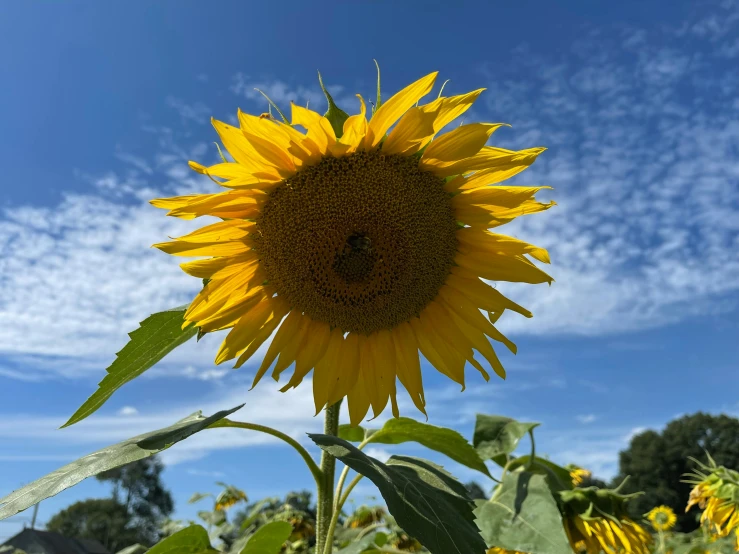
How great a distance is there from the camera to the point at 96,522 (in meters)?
60.4

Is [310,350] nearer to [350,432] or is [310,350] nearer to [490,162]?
[350,432]

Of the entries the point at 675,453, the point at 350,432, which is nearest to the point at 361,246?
the point at 350,432

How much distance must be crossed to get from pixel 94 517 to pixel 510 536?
6874 cm

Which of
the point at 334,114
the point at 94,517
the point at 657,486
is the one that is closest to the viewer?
the point at 334,114

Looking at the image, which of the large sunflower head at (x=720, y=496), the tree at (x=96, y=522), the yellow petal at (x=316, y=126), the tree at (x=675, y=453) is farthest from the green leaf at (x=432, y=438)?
the tree at (x=96, y=522)

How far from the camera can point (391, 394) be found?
2.28m

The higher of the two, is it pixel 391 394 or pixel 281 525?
pixel 391 394

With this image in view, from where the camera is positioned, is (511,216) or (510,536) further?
(510,536)

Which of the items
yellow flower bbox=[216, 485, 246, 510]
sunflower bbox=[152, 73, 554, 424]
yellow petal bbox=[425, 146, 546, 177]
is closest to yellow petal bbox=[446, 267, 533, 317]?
sunflower bbox=[152, 73, 554, 424]

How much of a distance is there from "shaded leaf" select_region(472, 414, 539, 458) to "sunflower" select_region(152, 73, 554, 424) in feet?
2.38

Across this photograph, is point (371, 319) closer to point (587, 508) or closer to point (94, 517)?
point (587, 508)

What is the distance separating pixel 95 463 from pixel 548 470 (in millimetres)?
2088

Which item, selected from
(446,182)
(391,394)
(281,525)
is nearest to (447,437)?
(391,394)

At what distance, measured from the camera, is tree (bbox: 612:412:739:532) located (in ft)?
155
